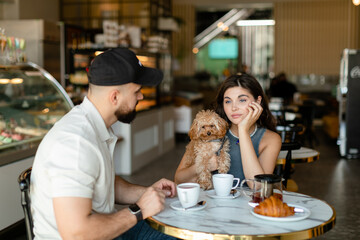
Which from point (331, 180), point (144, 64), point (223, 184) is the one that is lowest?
point (331, 180)

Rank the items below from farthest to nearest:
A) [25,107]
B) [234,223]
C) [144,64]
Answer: [144,64] < [25,107] < [234,223]

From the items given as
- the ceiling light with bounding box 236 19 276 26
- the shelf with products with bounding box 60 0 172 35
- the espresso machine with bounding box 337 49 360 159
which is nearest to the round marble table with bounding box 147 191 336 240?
the espresso machine with bounding box 337 49 360 159

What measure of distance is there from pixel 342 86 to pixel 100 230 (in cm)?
651

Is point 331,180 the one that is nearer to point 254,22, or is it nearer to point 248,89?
point 248,89

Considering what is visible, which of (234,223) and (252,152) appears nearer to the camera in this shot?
(234,223)

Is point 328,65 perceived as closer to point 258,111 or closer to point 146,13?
point 146,13

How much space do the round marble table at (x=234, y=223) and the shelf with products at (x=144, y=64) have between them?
4.19m

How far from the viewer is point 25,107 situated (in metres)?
3.99

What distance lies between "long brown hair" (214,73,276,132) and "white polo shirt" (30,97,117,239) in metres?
1.02

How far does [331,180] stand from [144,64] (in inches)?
126

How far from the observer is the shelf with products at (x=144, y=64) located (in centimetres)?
600

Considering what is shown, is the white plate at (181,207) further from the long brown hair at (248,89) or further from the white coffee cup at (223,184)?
the long brown hair at (248,89)

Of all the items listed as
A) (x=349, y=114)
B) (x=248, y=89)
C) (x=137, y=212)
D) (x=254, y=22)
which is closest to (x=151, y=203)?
(x=137, y=212)

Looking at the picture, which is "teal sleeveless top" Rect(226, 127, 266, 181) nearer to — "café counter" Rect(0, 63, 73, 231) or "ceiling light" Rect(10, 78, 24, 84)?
"café counter" Rect(0, 63, 73, 231)
